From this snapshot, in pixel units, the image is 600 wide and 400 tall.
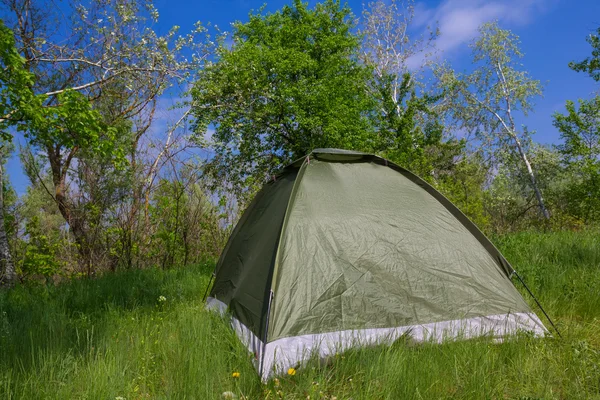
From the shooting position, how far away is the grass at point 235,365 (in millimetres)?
2445

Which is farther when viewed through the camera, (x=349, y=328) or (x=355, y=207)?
(x=355, y=207)

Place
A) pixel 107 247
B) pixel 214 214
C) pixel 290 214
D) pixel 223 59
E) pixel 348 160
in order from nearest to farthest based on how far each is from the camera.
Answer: pixel 290 214, pixel 348 160, pixel 107 247, pixel 214 214, pixel 223 59

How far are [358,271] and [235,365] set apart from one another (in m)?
1.26

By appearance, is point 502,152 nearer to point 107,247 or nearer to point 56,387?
point 107,247


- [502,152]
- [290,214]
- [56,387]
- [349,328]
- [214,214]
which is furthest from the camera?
[502,152]

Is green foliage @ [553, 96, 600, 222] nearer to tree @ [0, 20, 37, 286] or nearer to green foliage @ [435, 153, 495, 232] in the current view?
green foliage @ [435, 153, 495, 232]

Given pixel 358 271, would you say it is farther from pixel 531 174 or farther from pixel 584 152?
pixel 531 174

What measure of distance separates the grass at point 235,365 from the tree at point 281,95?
912 cm

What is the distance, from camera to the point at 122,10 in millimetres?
10844

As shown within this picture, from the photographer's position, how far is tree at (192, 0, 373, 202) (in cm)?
1311

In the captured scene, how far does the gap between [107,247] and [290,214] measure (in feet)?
18.6

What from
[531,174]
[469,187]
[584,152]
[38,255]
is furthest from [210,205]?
[531,174]

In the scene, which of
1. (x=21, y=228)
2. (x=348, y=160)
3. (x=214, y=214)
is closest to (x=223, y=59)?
(x=214, y=214)

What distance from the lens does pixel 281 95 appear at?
13.3 m
